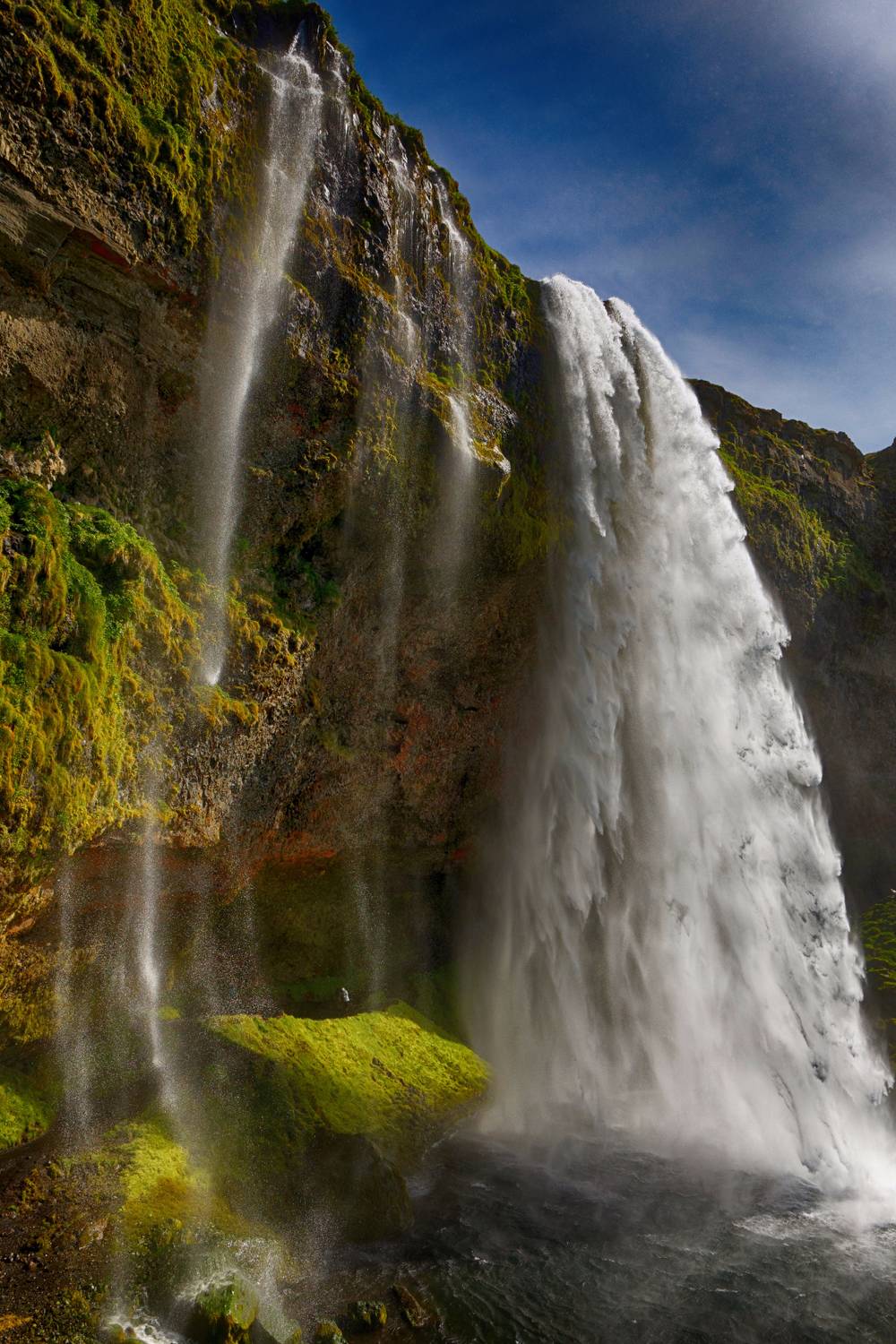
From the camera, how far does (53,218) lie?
28.8ft

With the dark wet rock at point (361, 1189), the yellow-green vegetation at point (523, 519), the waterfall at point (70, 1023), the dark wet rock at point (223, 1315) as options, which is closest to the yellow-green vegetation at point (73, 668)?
the waterfall at point (70, 1023)

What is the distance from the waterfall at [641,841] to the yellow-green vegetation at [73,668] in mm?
8470

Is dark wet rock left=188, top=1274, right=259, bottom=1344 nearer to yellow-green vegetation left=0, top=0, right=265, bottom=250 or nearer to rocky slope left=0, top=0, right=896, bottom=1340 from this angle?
rocky slope left=0, top=0, right=896, bottom=1340

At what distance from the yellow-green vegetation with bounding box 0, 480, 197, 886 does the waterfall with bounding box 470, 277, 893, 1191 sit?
27.8 feet

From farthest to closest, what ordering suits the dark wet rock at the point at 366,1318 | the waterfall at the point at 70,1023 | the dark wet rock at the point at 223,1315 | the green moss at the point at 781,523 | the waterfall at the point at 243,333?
the green moss at the point at 781,523 < the waterfall at the point at 243,333 < the waterfall at the point at 70,1023 < the dark wet rock at the point at 366,1318 < the dark wet rock at the point at 223,1315

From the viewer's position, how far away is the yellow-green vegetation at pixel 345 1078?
10.4 meters

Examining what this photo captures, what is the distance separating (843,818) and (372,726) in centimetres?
1568

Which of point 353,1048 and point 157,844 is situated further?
Answer: point 353,1048

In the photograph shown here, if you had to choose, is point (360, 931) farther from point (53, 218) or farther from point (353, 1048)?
point (53, 218)

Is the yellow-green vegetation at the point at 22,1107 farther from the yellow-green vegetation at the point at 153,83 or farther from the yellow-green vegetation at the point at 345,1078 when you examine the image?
the yellow-green vegetation at the point at 153,83

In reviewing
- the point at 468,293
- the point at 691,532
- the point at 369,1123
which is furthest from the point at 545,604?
the point at 369,1123

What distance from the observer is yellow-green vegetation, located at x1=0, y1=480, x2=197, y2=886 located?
8250 millimetres

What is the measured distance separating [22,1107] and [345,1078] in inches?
183

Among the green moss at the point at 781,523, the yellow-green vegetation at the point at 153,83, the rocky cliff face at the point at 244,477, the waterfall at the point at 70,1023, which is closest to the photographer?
the yellow-green vegetation at the point at 153,83
